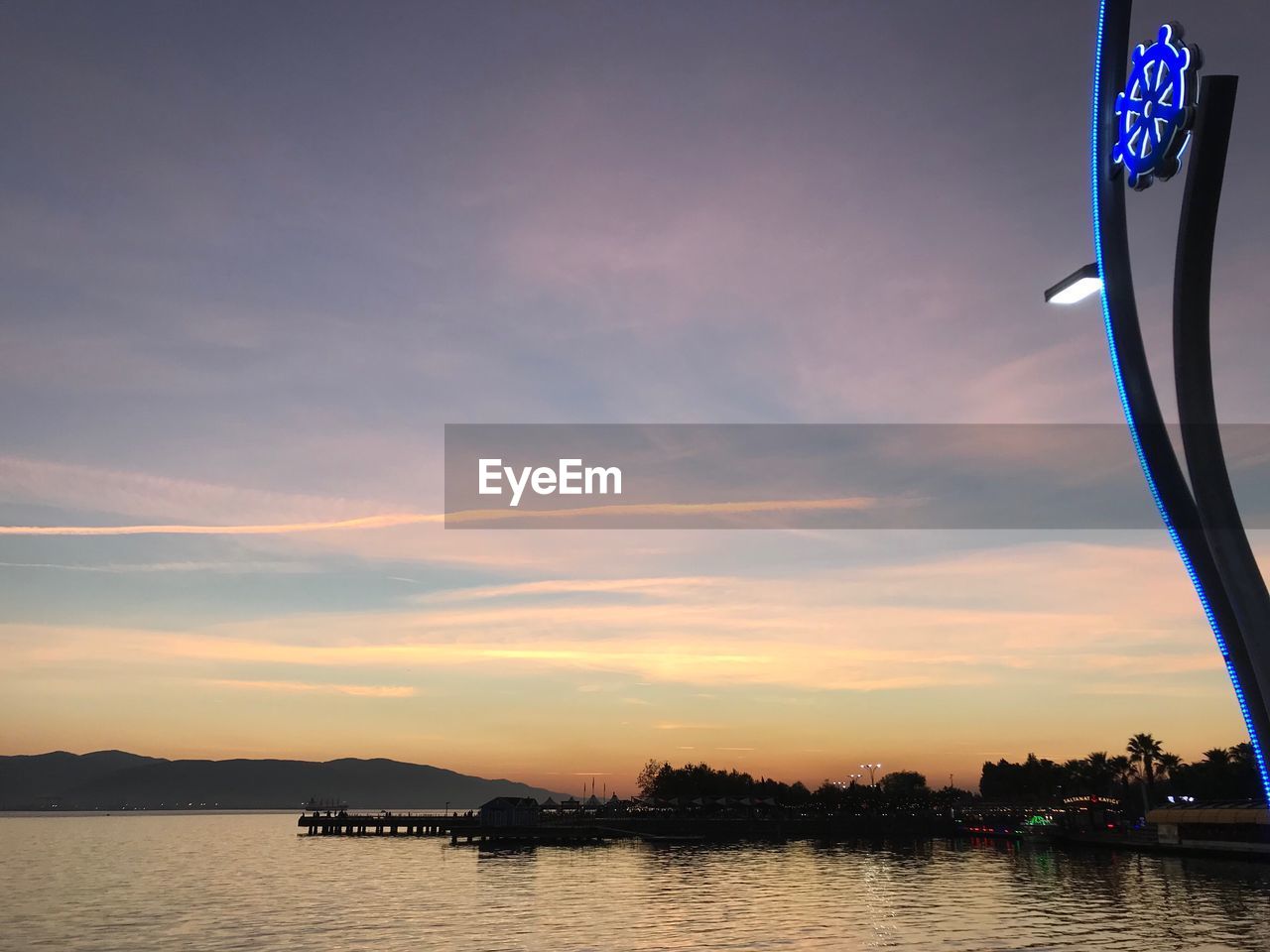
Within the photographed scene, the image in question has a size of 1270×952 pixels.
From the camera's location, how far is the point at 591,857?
120 meters

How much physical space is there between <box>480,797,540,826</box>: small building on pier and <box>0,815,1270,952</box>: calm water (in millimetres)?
Result: 25602

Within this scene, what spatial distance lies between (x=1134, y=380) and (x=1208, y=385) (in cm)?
120

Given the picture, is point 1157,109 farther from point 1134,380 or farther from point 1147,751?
point 1147,751

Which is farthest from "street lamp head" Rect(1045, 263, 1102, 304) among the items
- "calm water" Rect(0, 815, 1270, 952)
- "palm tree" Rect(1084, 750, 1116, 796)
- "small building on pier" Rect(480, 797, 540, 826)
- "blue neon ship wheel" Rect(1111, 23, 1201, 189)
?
"palm tree" Rect(1084, 750, 1116, 796)

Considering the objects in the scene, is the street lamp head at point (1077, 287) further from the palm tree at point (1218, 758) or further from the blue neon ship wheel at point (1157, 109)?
the palm tree at point (1218, 758)

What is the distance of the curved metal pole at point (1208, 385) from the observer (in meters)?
16.2

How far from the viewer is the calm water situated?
5394 centimetres

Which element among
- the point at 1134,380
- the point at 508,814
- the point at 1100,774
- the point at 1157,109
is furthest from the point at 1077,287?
the point at 1100,774

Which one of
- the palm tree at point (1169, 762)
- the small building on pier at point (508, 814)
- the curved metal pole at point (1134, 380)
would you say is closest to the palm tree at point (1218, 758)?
the palm tree at point (1169, 762)

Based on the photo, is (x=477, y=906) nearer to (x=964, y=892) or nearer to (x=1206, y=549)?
(x=964, y=892)

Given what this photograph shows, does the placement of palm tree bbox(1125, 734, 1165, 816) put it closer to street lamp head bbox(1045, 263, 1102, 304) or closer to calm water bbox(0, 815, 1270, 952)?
calm water bbox(0, 815, 1270, 952)

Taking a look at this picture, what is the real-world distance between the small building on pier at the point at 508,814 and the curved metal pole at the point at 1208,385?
14229 cm

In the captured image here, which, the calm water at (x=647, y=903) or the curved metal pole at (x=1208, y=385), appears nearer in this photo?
the curved metal pole at (x=1208, y=385)

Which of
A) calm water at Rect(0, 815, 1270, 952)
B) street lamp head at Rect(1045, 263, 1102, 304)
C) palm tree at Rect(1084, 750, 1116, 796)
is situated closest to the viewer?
street lamp head at Rect(1045, 263, 1102, 304)
